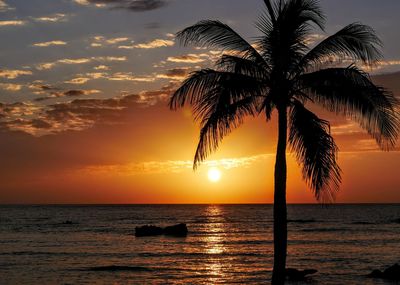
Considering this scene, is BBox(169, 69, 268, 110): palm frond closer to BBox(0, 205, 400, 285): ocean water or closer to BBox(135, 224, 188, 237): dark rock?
BBox(0, 205, 400, 285): ocean water

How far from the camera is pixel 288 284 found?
32188 millimetres

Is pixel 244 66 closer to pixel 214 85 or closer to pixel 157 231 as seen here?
pixel 214 85

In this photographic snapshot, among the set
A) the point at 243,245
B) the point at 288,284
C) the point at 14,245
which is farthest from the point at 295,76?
the point at 14,245

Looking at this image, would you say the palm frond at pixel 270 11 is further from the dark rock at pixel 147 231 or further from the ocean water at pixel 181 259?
the dark rock at pixel 147 231

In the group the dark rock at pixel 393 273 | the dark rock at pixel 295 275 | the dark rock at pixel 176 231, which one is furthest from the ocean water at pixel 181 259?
the dark rock at pixel 176 231

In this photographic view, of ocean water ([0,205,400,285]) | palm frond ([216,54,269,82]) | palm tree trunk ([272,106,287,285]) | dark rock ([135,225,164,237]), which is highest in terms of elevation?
palm frond ([216,54,269,82])

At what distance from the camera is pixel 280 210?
15.3 m

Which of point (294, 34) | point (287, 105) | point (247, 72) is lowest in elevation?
point (287, 105)

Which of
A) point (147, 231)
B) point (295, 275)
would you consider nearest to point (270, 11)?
point (295, 275)

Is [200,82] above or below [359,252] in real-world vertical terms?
above

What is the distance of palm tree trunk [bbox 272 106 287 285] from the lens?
49.8 feet

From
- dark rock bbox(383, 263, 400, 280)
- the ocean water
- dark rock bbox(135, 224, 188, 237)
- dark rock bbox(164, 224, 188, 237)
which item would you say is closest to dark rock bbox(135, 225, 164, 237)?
dark rock bbox(135, 224, 188, 237)

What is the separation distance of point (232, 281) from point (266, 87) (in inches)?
831

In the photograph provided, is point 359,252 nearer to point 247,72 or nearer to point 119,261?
point 119,261
